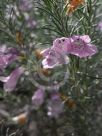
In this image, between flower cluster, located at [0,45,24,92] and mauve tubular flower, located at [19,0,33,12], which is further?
mauve tubular flower, located at [19,0,33,12]

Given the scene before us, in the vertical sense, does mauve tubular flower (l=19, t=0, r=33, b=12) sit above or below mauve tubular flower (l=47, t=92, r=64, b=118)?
above

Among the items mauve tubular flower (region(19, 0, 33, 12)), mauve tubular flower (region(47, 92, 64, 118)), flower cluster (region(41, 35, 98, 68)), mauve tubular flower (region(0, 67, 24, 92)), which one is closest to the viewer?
mauve tubular flower (region(47, 92, 64, 118))

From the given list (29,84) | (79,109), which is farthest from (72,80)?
(29,84)

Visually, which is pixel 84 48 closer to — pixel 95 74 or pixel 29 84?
pixel 95 74

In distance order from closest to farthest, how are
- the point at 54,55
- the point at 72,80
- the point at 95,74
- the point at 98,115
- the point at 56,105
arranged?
1. the point at 56,105
2. the point at 54,55
3. the point at 72,80
4. the point at 95,74
5. the point at 98,115

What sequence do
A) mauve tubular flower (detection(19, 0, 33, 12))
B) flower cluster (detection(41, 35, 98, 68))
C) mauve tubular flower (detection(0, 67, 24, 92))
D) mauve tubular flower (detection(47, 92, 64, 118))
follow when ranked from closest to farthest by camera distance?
mauve tubular flower (detection(47, 92, 64, 118)) → mauve tubular flower (detection(0, 67, 24, 92)) → flower cluster (detection(41, 35, 98, 68)) → mauve tubular flower (detection(19, 0, 33, 12))

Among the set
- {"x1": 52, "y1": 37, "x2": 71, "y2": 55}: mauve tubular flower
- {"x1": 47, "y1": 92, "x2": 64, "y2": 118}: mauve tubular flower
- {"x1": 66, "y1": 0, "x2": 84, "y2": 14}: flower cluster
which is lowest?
{"x1": 47, "y1": 92, "x2": 64, "y2": 118}: mauve tubular flower

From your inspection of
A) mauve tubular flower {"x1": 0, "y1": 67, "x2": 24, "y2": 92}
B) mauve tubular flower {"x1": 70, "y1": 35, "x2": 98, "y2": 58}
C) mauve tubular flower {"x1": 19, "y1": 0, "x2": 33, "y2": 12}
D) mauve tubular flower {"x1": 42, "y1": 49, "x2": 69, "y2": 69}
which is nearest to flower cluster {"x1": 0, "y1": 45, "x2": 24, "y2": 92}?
mauve tubular flower {"x1": 0, "y1": 67, "x2": 24, "y2": 92}

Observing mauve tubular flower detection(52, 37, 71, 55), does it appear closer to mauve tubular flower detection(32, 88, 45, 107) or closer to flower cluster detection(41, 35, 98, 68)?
flower cluster detection(41, 35, 98, 68)

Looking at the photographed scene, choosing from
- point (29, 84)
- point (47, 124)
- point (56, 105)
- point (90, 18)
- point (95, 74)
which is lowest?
point (47, 124)
